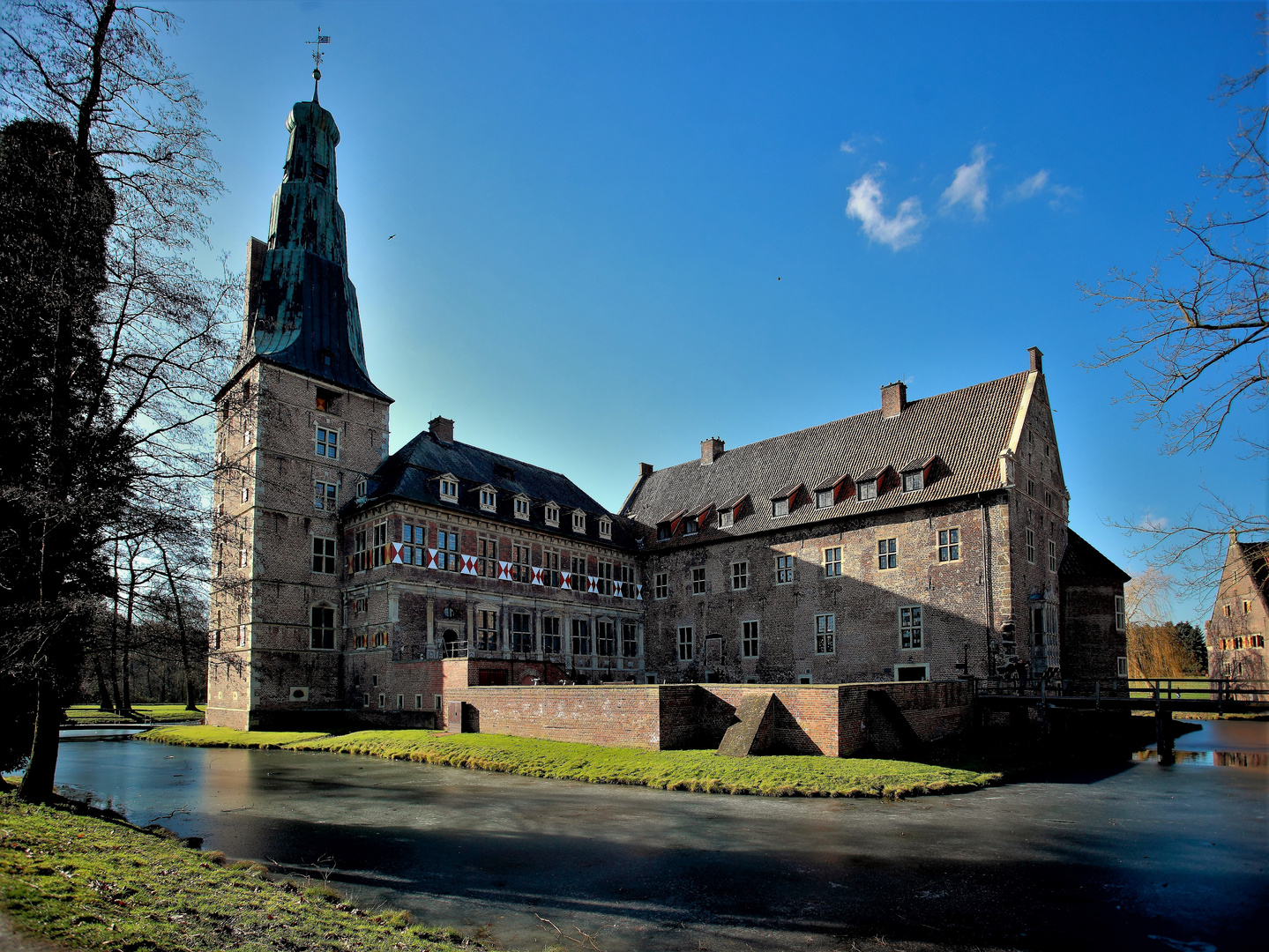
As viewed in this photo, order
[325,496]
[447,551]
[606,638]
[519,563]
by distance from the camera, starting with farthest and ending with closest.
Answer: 1. [606,638]
2. [519,563]
3. [325,496]
4. [447,551]

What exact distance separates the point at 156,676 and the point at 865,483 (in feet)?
180

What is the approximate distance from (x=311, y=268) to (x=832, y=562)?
86.3 feet

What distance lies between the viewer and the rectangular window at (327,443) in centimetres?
3259

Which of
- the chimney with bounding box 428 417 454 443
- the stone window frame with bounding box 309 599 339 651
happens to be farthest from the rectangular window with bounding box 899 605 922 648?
the stone window frame with bounding box 309 599 339 651

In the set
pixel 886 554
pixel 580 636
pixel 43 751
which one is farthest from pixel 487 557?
pixel 43 751

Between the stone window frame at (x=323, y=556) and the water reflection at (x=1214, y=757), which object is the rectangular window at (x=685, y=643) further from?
the water reflection at (x=1214, y=757)

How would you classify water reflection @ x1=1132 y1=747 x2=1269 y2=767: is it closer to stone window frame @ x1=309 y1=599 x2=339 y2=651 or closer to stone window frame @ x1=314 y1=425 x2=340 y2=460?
stone window frame @ x1=309 y1=599 x2=339 y2=651

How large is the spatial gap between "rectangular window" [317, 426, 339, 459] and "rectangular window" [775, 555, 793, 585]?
771 inches

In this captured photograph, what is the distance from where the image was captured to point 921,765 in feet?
57.2

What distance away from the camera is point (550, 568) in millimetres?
35656

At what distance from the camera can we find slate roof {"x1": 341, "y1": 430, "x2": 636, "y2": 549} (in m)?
31.3

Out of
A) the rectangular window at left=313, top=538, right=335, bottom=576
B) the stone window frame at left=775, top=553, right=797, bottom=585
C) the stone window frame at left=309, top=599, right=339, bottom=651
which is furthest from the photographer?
the stone window frame at left=775, top=553, right=797, bottom=585

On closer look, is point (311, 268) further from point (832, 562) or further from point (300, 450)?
point (832, 562)

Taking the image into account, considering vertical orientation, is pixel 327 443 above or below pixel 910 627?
above
